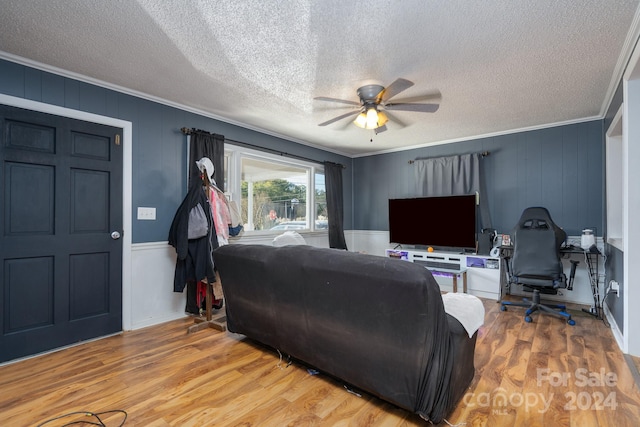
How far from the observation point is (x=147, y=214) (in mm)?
3145

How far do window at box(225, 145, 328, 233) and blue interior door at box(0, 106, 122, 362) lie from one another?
1359mm

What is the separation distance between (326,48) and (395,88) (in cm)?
64

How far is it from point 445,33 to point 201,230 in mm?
2628

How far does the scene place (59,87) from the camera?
2.61 metres

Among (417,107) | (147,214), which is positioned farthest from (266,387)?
(417,107)

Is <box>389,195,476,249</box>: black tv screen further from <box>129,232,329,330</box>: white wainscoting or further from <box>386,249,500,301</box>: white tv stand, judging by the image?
<box>129,232,329,330</box>: white wainscoting

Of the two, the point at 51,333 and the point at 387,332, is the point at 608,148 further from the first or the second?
the point at 51,333

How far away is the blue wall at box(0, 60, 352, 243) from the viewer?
2480 mm

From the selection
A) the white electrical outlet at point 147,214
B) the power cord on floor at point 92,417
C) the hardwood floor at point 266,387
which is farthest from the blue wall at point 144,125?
the power cord on floor at point 92,417

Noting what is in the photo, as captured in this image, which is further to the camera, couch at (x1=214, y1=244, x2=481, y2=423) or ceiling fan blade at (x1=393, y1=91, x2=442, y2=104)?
ceiling fan blade at (x1=393, y1=91, x2=442, y2=104)

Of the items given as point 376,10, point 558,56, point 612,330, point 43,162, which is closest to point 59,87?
point 43,162

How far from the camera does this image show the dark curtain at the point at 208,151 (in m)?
3.44

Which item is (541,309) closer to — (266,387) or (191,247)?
(266,387)

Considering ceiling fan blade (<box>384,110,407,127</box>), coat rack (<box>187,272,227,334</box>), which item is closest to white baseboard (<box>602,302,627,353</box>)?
ceiling fan blade (<box>384,110,407,127</box>)
